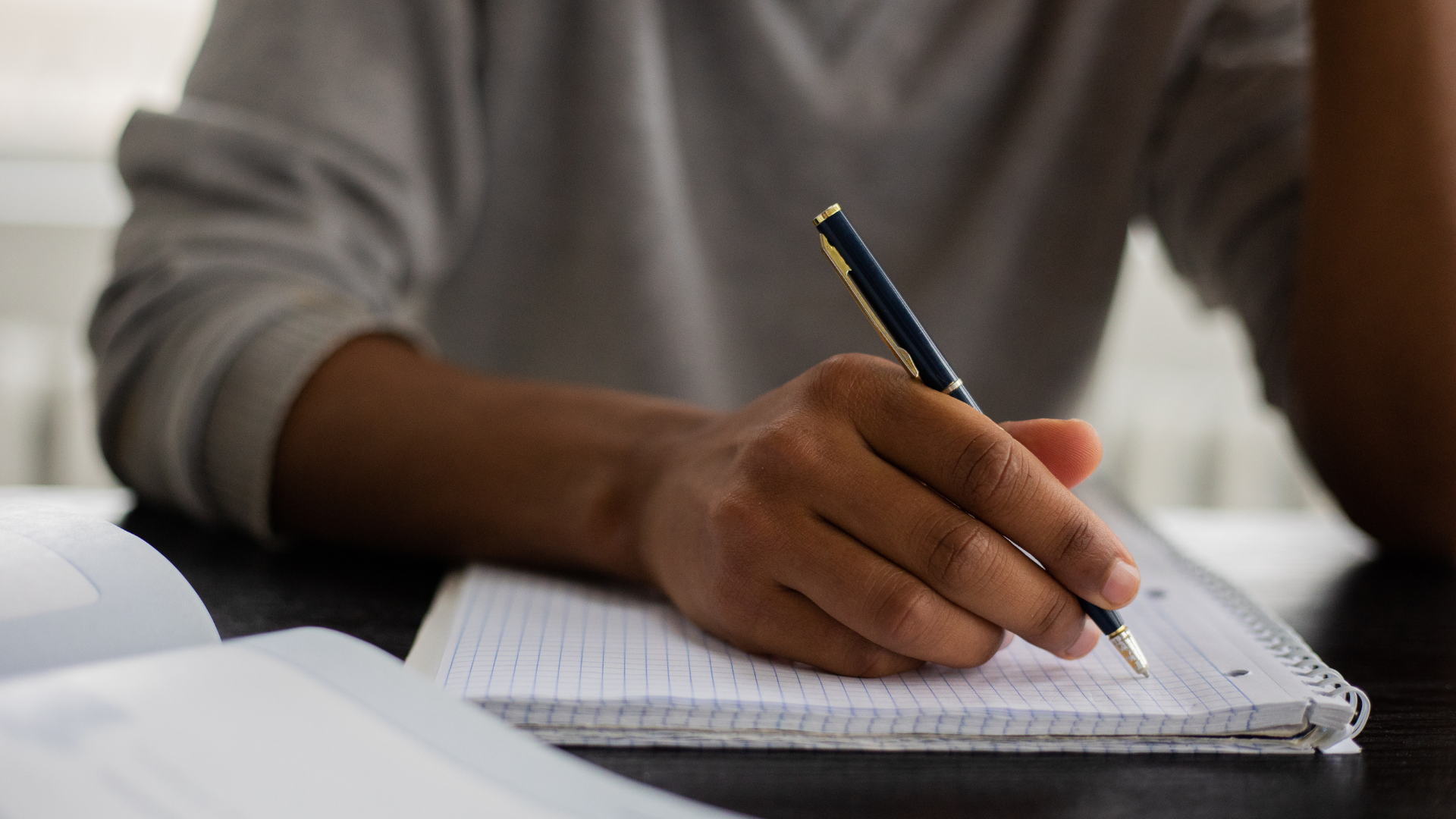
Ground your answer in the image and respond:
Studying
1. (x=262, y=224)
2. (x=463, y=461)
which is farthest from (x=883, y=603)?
(x=262, y=224)

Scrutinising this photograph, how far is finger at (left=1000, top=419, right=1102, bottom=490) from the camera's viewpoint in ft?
1.24

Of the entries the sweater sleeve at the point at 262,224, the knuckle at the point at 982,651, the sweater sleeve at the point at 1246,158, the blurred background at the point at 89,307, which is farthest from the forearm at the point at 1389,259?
the blurred background at the point at 89,307

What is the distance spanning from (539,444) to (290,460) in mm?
151

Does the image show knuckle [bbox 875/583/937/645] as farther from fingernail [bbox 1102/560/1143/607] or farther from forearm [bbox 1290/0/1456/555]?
forearm [bbox 1290/0/1456/555]

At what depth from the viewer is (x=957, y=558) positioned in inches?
13.8

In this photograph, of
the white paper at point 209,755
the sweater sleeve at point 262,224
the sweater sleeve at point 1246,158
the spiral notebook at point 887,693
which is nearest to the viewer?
the white paper at point 209,755

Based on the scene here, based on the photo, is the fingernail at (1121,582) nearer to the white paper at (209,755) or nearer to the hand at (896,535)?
the hand at (896,535)

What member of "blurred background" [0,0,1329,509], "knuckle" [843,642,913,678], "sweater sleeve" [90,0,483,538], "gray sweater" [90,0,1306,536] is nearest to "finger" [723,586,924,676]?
"knuckle" [843,642,913,678]

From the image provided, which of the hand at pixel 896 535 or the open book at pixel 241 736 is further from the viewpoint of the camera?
the hand at pixel 896 535

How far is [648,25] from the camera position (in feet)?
2.79

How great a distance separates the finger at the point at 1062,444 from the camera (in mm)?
379

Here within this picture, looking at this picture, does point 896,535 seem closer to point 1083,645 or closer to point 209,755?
point 1083,645

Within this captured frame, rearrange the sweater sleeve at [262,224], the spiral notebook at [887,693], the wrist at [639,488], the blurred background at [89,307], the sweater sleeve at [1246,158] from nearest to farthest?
the spiral notebook at [887,693], the wrist at [639,488], the sweater sleeve at [262,224], the sweater sleeve at [1246,158], the blurred background at [89,307]

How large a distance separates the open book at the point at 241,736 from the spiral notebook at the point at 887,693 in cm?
7
